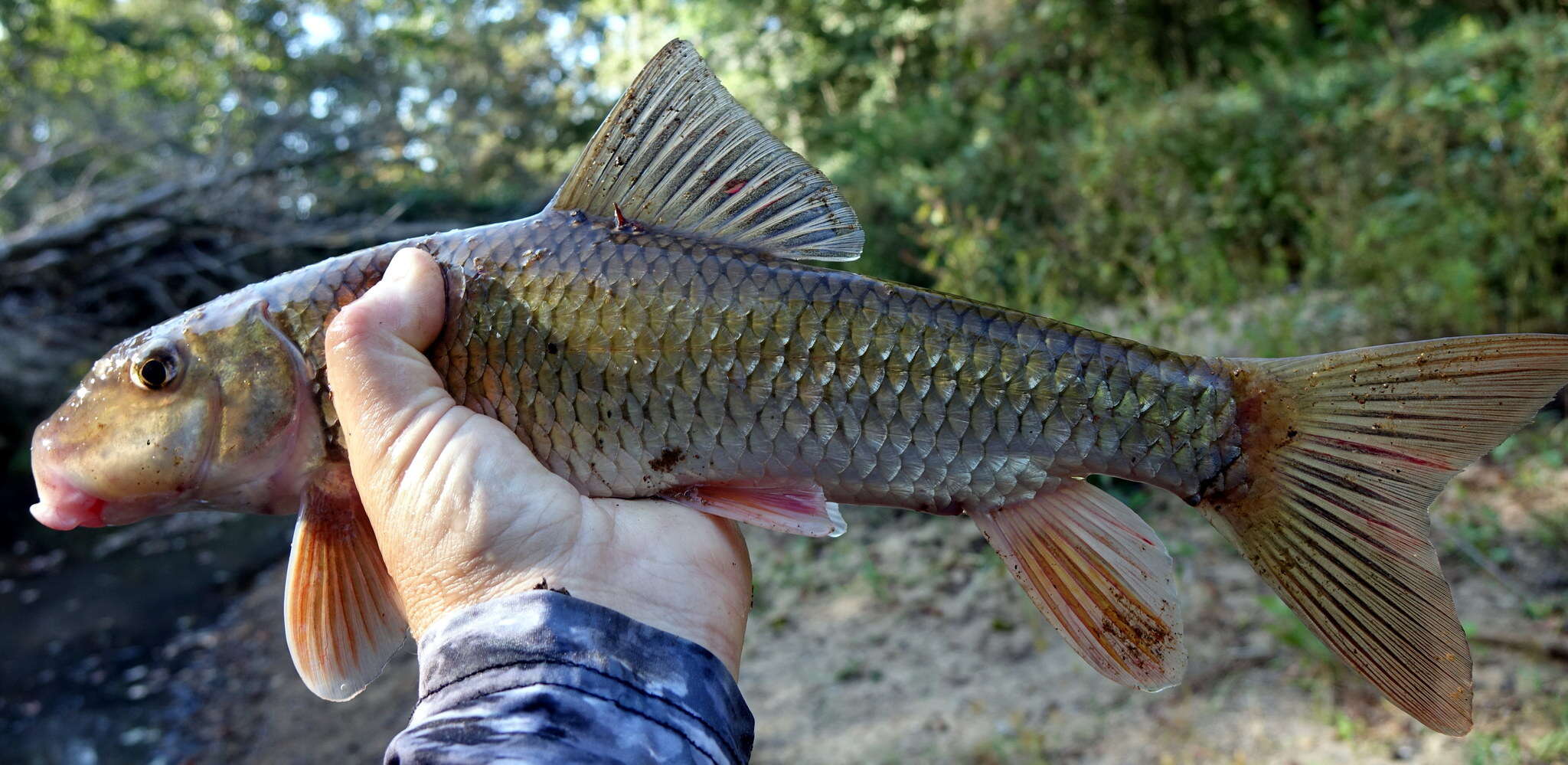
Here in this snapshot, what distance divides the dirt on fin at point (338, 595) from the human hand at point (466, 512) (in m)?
0.15

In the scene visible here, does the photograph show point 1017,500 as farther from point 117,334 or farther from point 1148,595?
point 117,334

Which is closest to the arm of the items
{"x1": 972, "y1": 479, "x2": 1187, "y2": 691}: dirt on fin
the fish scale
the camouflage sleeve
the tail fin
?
the camouflage sleeve

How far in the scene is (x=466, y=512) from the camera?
1663 millimetres

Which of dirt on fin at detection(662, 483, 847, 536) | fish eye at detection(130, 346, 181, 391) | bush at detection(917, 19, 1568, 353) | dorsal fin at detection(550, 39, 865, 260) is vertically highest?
dorsal fin at detection(550, 39, 865, 260)

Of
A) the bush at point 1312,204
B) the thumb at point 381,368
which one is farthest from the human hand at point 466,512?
the bush at point 1312,204

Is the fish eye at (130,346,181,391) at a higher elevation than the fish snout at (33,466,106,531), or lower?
higher

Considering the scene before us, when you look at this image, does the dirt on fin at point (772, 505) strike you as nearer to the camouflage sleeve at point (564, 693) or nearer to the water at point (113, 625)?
the camouflage sleeve at point (564, 693)

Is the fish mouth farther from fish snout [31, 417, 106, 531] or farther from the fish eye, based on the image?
the fish eye

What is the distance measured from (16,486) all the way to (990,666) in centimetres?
1437

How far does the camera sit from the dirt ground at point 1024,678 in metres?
3.67

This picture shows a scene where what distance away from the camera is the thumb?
173 centimetres

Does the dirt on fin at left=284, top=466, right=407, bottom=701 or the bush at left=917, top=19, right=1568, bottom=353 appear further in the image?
the bush at left=917, top=19, right=1568, bottom=353

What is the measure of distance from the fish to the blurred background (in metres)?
A: 2.48

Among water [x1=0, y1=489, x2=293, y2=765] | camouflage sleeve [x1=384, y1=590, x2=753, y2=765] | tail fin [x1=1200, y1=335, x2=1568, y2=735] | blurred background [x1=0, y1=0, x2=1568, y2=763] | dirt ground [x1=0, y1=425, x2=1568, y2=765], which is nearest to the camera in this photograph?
camouflage sleeve [x1=384, y1=590, x2=753, y2=765]
